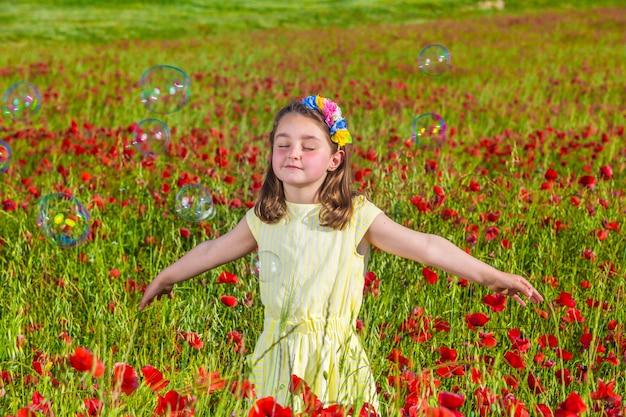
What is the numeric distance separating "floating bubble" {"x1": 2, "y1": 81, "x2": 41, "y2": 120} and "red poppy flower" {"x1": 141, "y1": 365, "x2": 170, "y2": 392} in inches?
168

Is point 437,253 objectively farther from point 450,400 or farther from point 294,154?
point 450,400

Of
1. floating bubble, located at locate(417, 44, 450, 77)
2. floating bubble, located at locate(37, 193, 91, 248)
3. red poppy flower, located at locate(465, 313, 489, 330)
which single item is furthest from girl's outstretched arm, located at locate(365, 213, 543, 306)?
floating bubble, located at locate(417, 44, 450, 77)

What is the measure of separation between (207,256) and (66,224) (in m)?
1.16

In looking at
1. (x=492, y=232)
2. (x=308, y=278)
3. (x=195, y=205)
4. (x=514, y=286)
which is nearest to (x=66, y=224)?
(x=195, y=205)

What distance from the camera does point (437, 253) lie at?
261 cm

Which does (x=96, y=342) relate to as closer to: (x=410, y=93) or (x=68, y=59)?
(x=410, y=93)

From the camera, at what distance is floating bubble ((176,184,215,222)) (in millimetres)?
3809

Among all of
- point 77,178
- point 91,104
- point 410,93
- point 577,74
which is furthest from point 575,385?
point 577,74

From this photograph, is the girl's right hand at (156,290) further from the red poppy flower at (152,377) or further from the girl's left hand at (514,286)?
the girl's left hand at (514,286)

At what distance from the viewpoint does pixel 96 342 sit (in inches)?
119

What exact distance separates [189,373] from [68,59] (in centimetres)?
1284

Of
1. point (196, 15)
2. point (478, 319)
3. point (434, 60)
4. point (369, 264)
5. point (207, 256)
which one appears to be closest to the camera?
point (478, 319)

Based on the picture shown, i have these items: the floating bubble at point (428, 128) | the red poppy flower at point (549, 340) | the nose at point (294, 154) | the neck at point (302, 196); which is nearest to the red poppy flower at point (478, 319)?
the red poppy flower at point (549, 340)

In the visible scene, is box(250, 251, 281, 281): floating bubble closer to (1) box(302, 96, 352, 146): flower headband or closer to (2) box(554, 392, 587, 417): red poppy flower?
(1) box(302, 96, 352, 146): flower headband
